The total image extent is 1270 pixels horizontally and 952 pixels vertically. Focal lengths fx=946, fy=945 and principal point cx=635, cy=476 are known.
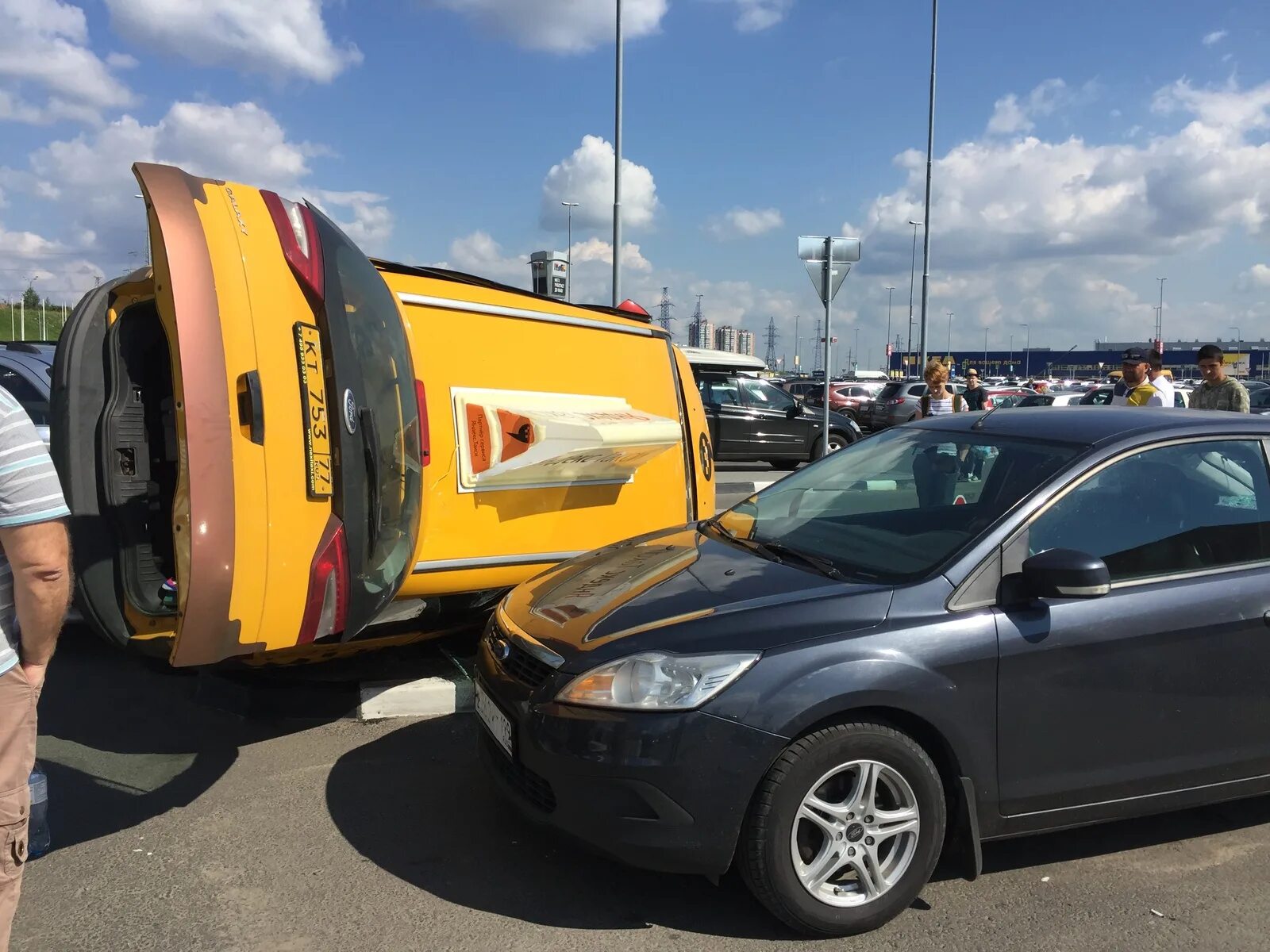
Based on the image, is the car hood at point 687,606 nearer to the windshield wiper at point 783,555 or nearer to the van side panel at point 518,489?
the windshield wiper at point 783,555

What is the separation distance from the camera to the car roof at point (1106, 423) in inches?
134

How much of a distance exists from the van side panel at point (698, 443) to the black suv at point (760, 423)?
1024 cm

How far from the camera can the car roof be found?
3.40 meters

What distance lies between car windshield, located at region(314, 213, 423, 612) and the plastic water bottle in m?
1.18

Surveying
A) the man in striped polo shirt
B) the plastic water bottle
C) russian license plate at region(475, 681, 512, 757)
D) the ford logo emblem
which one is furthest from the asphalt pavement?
the ford logo emblem

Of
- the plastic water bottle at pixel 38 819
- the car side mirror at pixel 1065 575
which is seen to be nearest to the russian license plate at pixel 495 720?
the plastic water bottle at pixel 38 819

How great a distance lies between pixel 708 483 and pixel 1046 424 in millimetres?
2507

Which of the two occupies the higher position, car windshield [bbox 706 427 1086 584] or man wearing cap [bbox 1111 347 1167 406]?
man wearing cap [bbox 1111 347 1167 406]

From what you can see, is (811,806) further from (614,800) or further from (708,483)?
(708,483)

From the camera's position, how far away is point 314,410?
3.32 metres

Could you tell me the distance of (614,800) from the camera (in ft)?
8.83

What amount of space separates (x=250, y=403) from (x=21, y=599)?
1.15m

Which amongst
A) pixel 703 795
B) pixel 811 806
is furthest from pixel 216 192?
pixel 811 806

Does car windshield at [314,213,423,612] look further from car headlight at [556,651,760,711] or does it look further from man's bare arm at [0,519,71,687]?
man's bare arm at [0,519,71,687]
